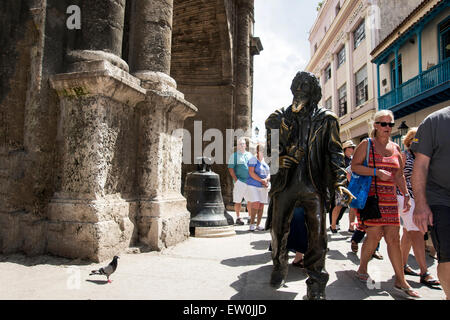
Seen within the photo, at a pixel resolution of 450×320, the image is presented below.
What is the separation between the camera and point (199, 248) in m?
4.22

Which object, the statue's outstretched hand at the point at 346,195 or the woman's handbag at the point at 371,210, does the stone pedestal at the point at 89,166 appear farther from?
the woman's handbag at the point at 371,210

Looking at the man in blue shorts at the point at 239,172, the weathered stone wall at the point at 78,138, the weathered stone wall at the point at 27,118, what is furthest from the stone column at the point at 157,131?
the man in blue shorts at the point at 239,172

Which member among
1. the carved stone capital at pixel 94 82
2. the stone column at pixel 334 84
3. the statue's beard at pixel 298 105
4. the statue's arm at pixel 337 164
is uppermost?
the stone column at pixel 334 84

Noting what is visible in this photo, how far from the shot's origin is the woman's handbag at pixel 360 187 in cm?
304

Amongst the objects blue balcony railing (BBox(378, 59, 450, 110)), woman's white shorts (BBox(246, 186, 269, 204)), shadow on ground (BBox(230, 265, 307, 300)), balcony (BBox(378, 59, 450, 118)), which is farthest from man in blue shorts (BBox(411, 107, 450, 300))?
blue balcony railing (BBox(378, 59, 450, 110))

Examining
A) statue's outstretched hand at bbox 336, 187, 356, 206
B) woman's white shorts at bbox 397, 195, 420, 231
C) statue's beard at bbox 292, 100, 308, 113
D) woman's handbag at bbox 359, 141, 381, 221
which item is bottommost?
woman's white shorts at bbox 397, 195, 420, 231

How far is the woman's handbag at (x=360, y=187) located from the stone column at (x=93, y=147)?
2500 mm

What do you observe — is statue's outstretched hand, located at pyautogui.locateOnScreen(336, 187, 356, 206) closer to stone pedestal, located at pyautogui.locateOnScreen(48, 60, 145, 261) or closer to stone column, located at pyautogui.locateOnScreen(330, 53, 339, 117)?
stone pedestal, located at pyautogui.locateOnScreen(48, 60, 145, 261)

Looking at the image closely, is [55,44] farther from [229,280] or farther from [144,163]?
[229,280]

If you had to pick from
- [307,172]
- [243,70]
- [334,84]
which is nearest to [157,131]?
[307,172]

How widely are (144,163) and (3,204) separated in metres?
1.55

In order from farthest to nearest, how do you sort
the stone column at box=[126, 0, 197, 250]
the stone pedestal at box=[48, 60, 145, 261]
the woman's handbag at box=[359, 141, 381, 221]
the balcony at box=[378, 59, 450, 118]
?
1. the balcony at box=[378, 59, 450, 118]
2. the stone column at box=[126, 0, 197, 250]
3. the stone pedestal at box=[48, 60, 145, 261]
4. the woman's handbag at box=[359, 141, 381, 221]

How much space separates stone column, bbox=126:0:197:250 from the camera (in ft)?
13.0
